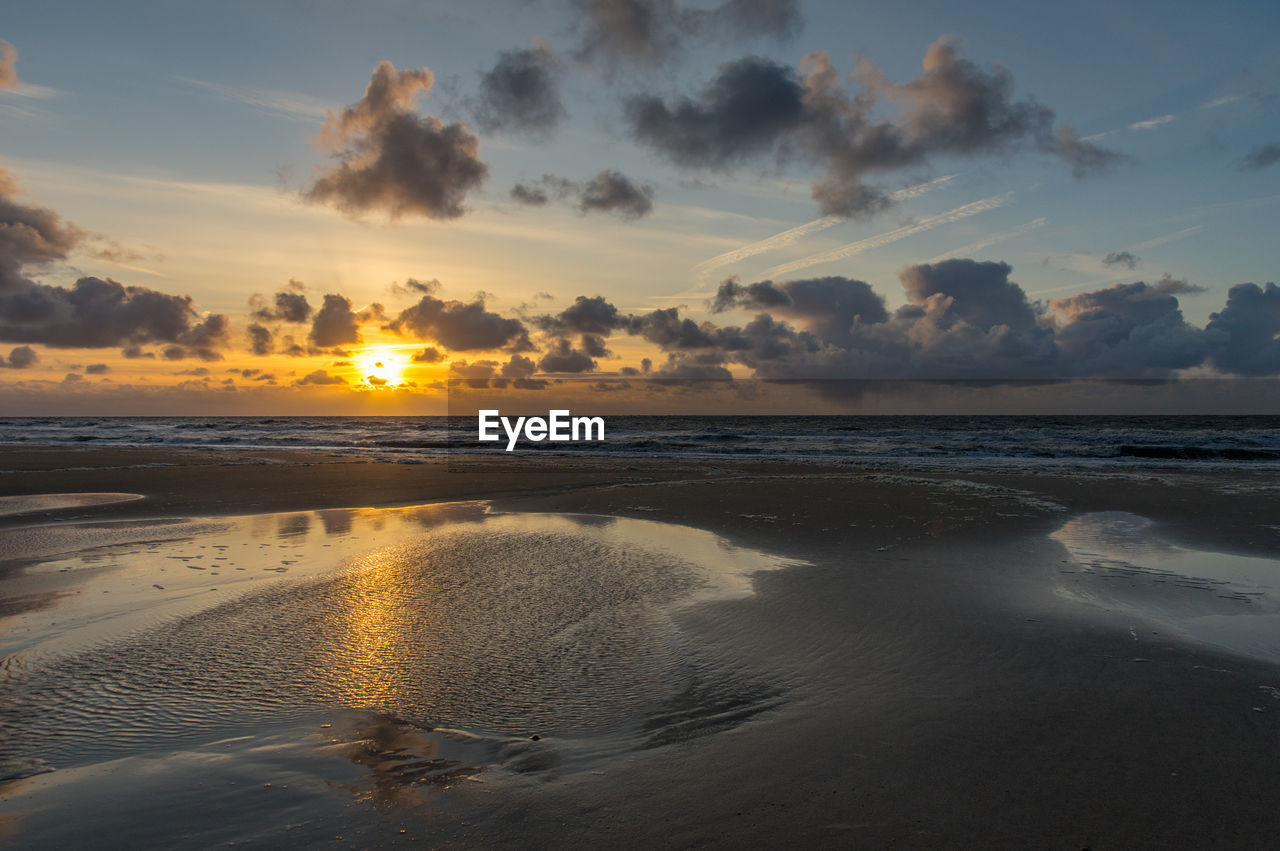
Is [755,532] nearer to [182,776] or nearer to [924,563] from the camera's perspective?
[924,563]

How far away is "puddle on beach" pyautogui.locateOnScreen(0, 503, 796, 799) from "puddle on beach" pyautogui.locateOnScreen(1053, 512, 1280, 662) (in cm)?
399

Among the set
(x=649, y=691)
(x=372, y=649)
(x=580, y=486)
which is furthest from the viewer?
(x=580, y=486)

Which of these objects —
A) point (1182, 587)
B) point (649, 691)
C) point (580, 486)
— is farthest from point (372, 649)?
point (580, 486)

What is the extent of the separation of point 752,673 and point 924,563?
5.11 metres

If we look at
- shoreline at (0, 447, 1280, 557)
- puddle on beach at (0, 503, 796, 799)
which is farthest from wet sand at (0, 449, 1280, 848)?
shoreline at (0, 447, 1280, 557)

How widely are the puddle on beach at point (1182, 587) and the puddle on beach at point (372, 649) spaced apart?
399 centimetres

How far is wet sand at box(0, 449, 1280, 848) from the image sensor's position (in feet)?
11.7

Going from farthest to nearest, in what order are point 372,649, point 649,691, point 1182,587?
1. point 1182,587
2. point 372,649
3. point 649,691

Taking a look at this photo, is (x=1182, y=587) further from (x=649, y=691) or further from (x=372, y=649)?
(x=372, y=649)

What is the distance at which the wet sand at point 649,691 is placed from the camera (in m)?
3.56

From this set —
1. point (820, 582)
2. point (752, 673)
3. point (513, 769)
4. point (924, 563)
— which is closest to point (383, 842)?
point (513, 769)

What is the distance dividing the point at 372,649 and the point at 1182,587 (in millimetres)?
9214

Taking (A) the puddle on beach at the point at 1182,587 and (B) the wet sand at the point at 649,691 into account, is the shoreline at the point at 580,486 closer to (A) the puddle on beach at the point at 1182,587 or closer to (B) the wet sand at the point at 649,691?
(A) the puddle on beach at the point at 1182,587

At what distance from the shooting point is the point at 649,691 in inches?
205
